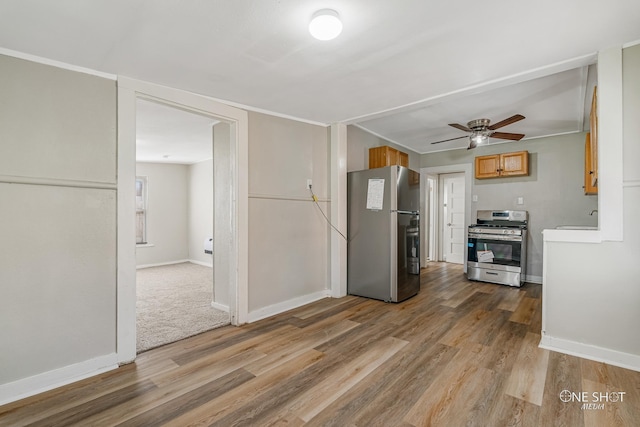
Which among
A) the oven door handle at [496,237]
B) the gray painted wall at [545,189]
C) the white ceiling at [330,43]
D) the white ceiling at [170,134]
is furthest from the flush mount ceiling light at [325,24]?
the gray painted wall at [545,189]

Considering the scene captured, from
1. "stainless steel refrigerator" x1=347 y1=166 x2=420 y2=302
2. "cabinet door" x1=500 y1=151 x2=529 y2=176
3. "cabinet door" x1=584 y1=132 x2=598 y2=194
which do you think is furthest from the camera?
"cabinet door" x1=500 y1=151 x2=529 y2=176

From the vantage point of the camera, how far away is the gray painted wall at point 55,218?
75.2 inches

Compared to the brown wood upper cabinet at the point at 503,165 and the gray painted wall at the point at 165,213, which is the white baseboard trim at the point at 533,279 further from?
the gray painted wall at the point at 165,213

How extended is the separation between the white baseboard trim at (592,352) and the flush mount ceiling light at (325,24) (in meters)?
2.90

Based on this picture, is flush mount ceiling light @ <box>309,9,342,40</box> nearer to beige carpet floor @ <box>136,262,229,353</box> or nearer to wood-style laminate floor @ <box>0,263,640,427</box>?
wood-style laminate floor @ <box>0,263,640,427</box>

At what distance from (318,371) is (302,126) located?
9.04 ft

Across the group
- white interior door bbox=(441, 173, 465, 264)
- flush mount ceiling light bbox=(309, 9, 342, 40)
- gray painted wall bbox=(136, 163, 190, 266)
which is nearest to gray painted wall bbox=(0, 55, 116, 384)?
flush mount ceiling light bbox=(309, 9, 342, 40)

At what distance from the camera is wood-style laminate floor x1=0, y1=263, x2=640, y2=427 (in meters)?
1.67

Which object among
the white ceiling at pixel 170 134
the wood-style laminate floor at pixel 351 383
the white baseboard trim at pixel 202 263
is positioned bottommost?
the white baseboard trim at pixel 202 263

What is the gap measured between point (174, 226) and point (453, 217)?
22.2 ft

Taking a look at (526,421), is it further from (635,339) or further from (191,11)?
(191,11)

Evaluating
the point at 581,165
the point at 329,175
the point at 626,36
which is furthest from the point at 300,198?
the point at 581,165

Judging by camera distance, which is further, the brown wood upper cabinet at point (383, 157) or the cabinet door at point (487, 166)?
the cabinet door at point (487, 166)

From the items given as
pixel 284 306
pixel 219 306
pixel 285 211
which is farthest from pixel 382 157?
pixel 219 306
